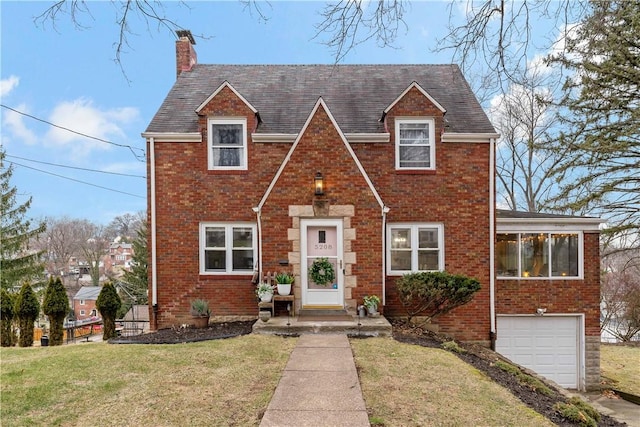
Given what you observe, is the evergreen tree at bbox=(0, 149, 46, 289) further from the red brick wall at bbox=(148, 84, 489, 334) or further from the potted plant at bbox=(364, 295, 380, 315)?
the potted plant at bbox=(364, 295, 380, 315)

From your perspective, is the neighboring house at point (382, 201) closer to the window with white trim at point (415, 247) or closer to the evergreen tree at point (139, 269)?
the window with white trim at point (415, 247)

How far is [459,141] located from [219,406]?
347 inches

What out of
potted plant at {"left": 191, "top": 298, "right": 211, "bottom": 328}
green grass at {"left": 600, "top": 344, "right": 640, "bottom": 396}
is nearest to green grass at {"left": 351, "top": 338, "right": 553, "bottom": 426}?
potted plant at {"left": 191, "top": 298, "right": 211, "bottom": 328}

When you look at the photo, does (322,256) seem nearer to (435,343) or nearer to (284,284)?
(284,284)

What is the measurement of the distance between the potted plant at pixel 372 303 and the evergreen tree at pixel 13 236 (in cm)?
2249

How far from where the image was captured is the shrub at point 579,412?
4.86 meters

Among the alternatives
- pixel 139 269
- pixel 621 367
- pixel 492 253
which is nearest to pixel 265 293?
pixel 492 253

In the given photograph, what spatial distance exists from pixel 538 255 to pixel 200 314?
32.1 feet

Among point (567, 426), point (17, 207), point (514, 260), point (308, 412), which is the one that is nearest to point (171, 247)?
point (308, 412)

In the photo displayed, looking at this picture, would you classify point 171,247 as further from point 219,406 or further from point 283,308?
point 219,406

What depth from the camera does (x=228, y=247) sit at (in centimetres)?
1002

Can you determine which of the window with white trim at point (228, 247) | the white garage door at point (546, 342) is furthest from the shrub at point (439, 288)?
the window with white trim at point (228, 247)

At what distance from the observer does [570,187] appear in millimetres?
14227

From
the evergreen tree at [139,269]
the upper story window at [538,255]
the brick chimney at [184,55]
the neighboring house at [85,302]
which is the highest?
the brick chimney at [184,55]
